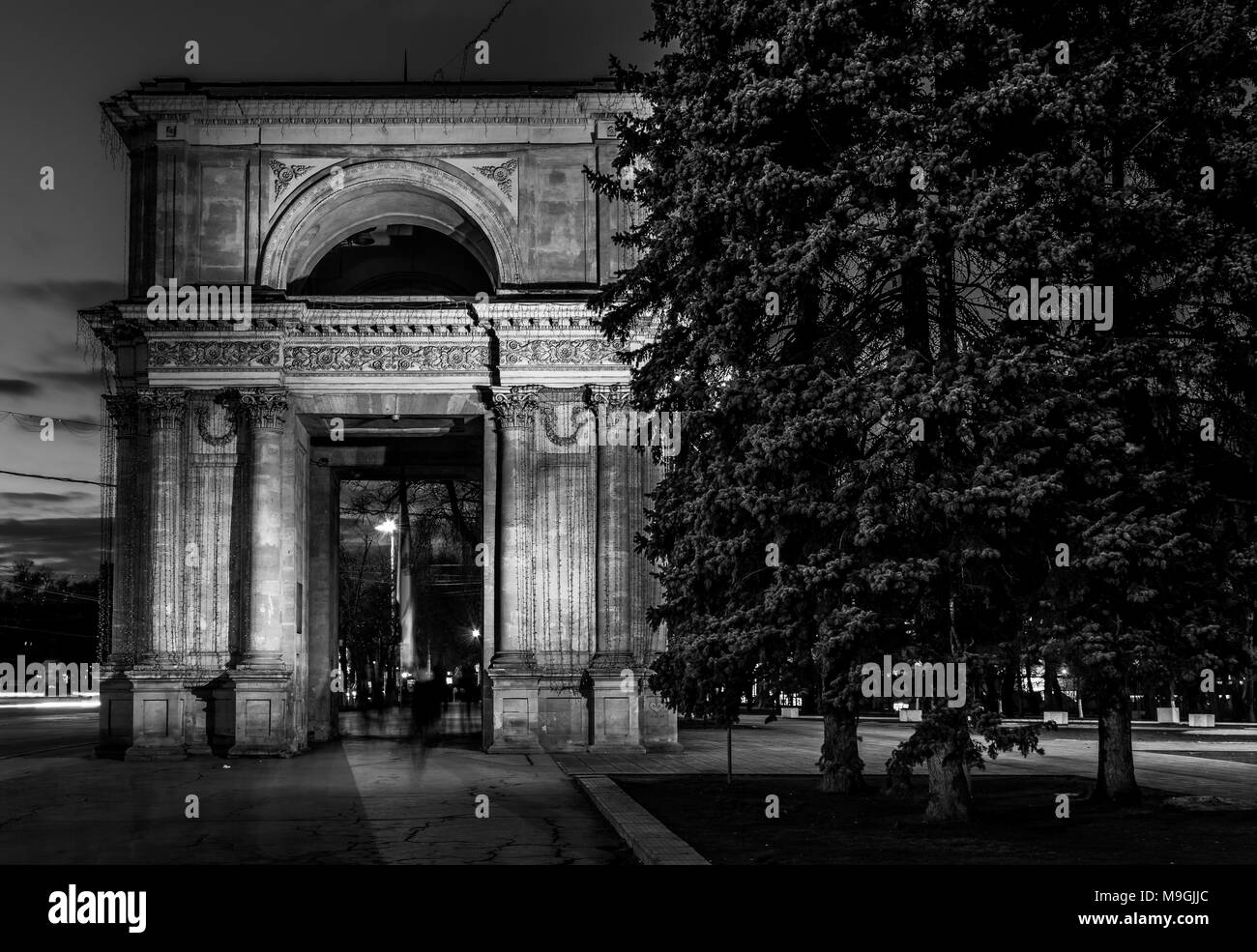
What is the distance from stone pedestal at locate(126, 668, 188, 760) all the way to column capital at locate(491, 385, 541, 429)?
848 centimetres

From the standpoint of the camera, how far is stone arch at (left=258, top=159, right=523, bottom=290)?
28578 millimetres

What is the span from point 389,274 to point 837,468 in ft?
70.4

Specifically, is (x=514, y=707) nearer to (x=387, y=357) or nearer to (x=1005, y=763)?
(x=387, y=357)

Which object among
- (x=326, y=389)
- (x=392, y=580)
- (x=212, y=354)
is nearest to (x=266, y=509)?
(x=326, y=389)

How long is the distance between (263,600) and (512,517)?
5.38 meters

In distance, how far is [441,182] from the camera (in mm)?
29031

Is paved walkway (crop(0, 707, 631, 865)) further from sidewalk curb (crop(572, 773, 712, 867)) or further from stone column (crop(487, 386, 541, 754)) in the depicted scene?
stone column (crop(487, 386, 541, 754))

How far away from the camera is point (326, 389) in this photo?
28453 millimetres

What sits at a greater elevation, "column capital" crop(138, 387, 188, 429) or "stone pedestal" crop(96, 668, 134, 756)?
"column capital" crop(138, 387, 188, 429)

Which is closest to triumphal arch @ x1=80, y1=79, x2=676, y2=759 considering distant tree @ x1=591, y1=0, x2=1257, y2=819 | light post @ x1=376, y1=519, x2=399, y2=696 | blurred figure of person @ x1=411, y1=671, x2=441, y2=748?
blurred figure of person @ x1=411, y1=671, x2=441, y2=748

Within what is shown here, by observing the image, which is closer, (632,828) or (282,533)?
(632,828)

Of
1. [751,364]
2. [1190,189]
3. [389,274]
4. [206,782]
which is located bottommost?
[206,782]

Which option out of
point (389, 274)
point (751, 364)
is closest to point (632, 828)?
point (751, 364)
